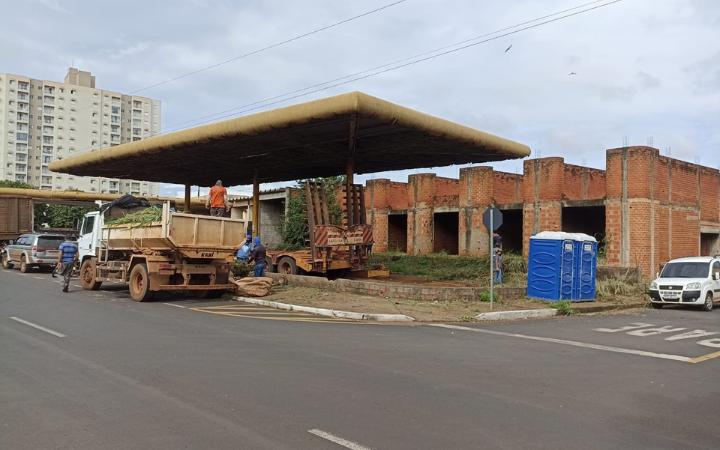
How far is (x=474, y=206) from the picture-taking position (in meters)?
29.9

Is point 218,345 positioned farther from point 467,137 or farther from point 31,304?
point 467,137

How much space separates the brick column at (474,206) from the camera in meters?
29.6

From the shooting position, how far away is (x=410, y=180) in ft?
111

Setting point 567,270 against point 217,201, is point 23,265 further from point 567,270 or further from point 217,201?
point 567,270

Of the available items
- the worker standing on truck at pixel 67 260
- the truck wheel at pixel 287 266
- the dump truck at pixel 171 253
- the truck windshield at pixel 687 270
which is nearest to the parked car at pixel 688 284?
the truck windshield at pixel 687 270

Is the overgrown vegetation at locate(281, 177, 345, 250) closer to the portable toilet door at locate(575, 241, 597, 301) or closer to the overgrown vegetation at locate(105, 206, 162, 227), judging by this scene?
the overgrown vegetation at locate(105, 206, 162, 227)

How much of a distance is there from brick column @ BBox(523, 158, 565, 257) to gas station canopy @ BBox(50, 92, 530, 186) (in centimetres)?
462

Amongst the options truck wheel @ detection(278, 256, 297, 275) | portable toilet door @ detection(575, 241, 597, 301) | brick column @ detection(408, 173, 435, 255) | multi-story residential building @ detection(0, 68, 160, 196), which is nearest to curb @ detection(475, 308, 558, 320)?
portable toilet door @ detection(575, 241, 597, 301)

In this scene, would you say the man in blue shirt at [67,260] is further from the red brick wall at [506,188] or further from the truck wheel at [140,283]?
the red brick wall at [506,188]

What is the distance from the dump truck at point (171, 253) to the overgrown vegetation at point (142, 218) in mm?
115

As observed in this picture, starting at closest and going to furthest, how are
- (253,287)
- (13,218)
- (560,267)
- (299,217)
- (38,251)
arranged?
(253,287)
(560,267)
(38,251)
(13,218)
(299,217)

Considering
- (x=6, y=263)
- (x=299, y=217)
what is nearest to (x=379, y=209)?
(x=299, y=217)

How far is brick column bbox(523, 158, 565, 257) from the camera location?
2608 cm

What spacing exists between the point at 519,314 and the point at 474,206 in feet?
50.3
